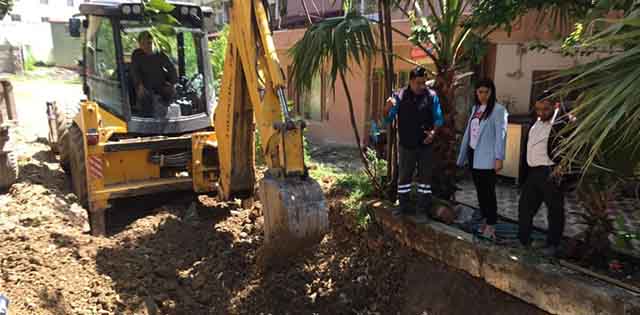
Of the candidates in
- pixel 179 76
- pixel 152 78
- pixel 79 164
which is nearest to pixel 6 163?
pixel 79 164

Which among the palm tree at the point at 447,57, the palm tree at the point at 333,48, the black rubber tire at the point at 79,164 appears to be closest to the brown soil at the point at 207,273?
the black rubber tire at the point at 79,164

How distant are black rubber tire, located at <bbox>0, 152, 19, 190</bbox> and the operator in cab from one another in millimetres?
2166

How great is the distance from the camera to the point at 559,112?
4.03m

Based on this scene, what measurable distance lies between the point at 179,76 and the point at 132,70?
699 millimetres

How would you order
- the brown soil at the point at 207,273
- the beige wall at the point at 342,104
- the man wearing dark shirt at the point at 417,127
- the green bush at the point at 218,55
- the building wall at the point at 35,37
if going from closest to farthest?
the brown soil at the point at 207,273, the man wearing dark shirt at the point at 417,127, the green bush at the point at 218,55, the beige wall at the point at 342,104, the building wall at the point at 35,37

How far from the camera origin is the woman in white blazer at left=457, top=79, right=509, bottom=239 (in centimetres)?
423

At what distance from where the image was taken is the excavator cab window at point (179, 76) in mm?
5883

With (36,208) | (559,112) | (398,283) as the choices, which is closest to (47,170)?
(36,208)

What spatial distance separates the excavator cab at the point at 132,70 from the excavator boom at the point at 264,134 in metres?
1.05

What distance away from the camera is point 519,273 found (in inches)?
148

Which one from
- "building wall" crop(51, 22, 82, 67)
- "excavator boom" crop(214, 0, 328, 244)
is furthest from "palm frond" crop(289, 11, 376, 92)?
"building wall" crop(51, 22, 82, 67)

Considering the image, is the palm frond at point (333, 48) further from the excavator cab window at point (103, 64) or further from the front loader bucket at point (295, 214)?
the excavator cab window at point (103, 64)

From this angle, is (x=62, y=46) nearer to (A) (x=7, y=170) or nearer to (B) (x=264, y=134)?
(A) (x=7, y=170)

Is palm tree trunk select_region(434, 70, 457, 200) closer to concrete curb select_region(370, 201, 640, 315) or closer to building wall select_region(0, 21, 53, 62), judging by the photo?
concrete curb select_region(370, 201, 640, 315)
